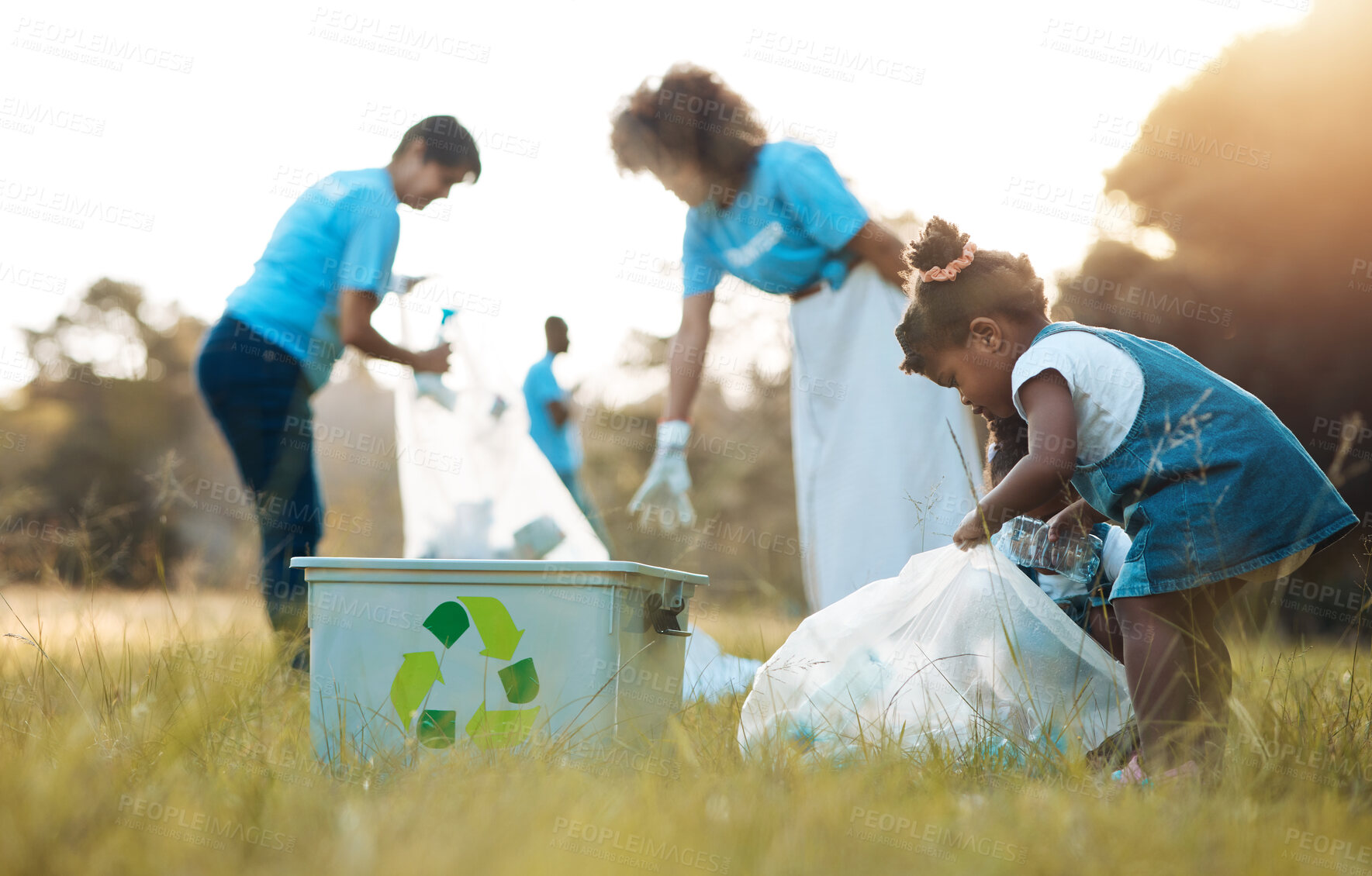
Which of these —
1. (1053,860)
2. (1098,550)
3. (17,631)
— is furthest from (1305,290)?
(17,631)

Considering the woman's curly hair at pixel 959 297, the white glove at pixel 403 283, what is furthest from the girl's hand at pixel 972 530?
the white glove at pixel 403 283

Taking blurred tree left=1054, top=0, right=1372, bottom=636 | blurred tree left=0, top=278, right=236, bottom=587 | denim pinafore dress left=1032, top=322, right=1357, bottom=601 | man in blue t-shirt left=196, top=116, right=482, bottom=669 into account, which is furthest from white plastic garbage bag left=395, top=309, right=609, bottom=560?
blurred tree left=0, top=278, right=236, bottom=587

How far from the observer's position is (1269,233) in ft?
26.3

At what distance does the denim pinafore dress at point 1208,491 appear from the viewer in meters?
1.57

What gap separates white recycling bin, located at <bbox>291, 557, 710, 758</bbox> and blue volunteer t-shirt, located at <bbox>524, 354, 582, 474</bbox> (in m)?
3.10

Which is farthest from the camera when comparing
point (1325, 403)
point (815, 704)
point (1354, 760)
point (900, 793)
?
point (1325, 403)

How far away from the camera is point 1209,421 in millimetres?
1635

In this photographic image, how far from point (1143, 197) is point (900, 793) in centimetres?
890

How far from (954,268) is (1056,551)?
0.65 meters

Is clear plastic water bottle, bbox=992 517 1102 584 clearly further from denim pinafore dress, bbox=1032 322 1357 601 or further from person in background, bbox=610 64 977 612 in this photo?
person in background, bbox=610 64 977 612

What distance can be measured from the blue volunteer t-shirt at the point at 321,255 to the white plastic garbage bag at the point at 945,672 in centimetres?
188

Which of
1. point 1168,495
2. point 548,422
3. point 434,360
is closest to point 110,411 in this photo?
point 548,422

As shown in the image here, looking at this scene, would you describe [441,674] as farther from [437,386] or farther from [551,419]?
[551,419]

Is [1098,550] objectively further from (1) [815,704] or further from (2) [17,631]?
(2) [17,631]
